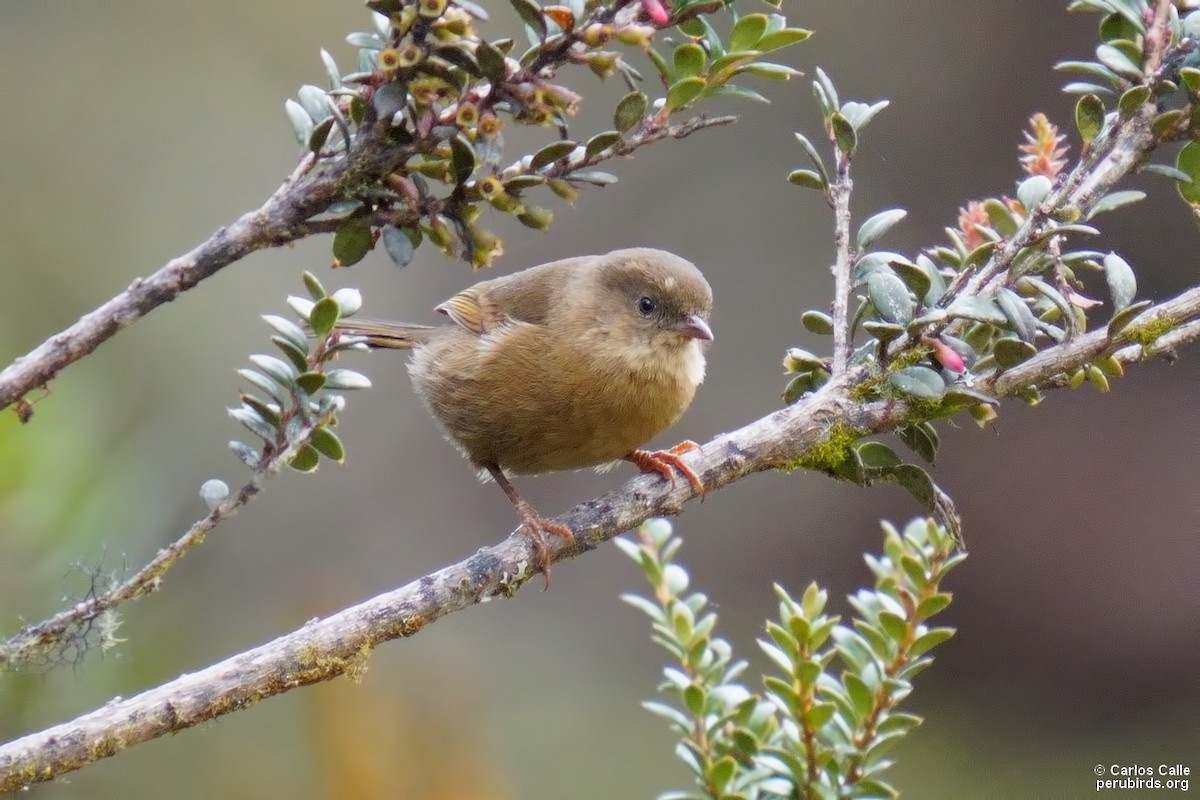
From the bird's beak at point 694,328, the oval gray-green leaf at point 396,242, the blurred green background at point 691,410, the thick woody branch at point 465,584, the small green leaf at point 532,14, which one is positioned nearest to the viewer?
the thick woody branch at point 465,584

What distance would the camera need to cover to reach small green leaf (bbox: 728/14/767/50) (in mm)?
2287

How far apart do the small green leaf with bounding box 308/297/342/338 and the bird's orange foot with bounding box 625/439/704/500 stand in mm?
926

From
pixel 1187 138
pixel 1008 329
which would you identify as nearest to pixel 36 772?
pixel 1008 329

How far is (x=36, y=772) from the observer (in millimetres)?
1902

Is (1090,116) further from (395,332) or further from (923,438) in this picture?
(395,332)

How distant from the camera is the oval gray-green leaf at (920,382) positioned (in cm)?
241

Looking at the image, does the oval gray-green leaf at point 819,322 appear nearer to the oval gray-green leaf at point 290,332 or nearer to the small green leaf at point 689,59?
the small green leaf at point 689,59

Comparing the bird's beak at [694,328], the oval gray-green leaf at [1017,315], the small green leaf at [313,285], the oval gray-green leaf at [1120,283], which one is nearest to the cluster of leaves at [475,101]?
the small green leaf at [313,285]

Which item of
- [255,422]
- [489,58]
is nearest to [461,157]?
[489,58]

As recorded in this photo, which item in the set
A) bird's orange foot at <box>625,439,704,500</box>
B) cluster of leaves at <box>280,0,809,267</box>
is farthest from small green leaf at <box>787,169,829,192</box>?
bird's orange foot at <box>625,439,704,500</box>

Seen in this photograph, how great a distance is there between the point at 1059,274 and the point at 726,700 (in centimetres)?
120

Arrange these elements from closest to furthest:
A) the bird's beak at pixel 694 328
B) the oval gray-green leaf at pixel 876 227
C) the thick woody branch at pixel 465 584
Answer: the thick woody branch at pixel 465 584
the oval gray-green leaf at pixel 876 227
the bird's beak at pixel 694 328

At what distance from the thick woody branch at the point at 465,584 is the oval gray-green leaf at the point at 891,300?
208 mm

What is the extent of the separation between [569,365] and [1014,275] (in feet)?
5.18
